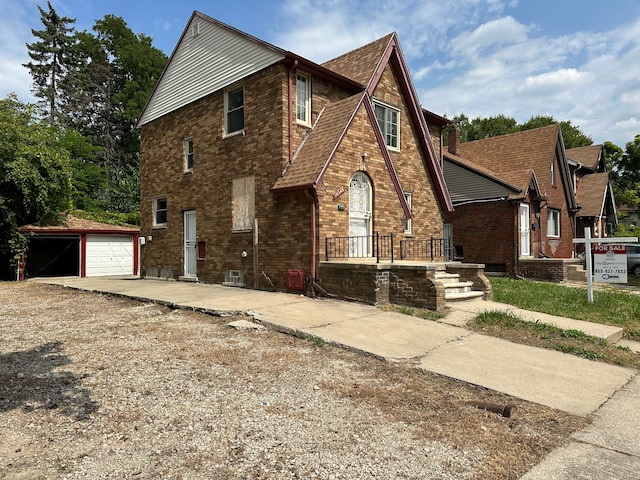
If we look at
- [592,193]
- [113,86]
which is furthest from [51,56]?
[592,193]

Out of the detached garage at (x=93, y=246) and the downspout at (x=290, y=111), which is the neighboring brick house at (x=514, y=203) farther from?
the detached garage at (x=93, y=246)

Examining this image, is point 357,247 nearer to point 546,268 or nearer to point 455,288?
point 455,288

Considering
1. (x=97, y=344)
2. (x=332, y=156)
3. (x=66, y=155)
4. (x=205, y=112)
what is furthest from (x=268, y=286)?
(x=66, y=155)

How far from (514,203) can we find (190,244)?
1400cm

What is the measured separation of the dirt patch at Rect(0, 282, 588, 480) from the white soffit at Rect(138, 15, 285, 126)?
905 centimetres

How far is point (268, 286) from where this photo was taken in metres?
11.7

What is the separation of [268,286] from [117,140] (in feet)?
129

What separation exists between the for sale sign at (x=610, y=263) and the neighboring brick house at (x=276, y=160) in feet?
16.9

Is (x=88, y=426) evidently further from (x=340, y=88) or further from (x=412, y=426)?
(x=340, y=88)

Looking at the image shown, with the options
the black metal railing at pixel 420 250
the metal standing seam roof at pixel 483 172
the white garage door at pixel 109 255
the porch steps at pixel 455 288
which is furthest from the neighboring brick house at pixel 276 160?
the white garage door at pixel 109 255

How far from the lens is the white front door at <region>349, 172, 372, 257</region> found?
1163 centimetres

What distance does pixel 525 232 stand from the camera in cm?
1961

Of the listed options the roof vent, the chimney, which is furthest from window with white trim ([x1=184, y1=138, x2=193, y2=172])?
the chimney

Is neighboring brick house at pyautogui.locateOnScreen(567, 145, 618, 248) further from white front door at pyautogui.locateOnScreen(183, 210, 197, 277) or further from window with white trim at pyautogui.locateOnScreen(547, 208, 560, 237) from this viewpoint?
white front door at pyautogui.locateOnScreen(183, 210, 197, 277)
